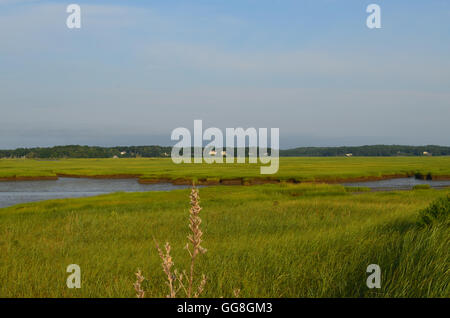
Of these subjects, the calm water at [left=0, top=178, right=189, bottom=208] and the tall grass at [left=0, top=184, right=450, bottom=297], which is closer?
the tall grass at [left=0, top=184, right=450, bottom=297]

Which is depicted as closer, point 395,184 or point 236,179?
point 395,184

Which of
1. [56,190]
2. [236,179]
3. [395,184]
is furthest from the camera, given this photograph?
[236,179]

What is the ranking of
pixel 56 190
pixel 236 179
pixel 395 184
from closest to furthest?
1. pixel 56 190
2. pixel 395 184
3. pixel 236 179

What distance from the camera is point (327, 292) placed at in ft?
19.5

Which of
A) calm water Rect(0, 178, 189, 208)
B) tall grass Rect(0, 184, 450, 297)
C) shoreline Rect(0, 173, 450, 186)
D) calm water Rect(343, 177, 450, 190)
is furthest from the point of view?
shoreline Rect(0, 173, 450, 186)

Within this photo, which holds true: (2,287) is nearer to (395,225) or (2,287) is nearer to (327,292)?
(327,292)

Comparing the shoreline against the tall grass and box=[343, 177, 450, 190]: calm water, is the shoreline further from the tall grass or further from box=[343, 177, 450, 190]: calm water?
the tall grass

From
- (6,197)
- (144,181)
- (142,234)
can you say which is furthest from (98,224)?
(144,181)

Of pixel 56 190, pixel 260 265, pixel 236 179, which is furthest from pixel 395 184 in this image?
pixel 260 265

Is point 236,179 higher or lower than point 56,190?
higher

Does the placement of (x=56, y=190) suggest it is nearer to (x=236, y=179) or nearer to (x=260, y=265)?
(x=236, y=179)

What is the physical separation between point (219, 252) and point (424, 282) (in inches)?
196

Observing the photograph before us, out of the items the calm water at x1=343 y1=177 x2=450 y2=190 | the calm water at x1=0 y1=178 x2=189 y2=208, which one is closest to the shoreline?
the calm water at x1=343 y1=177 x2=450 y2=190

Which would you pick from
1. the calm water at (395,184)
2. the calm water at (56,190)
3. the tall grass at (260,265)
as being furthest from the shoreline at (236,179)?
the tall grass at (260,265)
